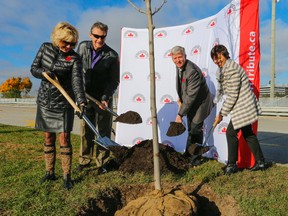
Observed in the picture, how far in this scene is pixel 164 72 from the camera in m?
6.67

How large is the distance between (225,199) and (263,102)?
21160 millimetres

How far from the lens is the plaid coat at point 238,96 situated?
4434mm

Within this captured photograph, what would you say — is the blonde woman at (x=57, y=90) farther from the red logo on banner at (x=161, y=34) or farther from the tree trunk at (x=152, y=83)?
the red logo on banner at (x=161, y=34)

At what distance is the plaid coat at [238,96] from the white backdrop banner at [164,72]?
0.76 meters

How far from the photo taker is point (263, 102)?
76.1 feet

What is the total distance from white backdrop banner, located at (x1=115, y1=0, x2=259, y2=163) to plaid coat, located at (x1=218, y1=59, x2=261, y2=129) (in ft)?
2.48

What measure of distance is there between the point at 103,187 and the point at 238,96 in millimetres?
2260

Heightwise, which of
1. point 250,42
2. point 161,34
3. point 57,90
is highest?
point 161,34

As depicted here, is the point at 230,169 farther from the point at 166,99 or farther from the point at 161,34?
the point at 161,34

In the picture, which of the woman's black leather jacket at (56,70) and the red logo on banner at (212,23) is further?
the red logo on banner at (212,23)

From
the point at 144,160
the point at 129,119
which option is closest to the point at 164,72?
the point at 129,119

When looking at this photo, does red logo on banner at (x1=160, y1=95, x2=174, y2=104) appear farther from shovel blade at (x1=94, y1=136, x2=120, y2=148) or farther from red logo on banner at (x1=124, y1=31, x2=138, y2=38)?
shovel blade at (x1=94, y1=136, x2=120, y2=148)

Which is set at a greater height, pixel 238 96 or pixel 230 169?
pixel 238 96

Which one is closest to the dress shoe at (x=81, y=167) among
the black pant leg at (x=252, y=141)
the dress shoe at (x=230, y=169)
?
the dress shoe at (x=230, y=169)
